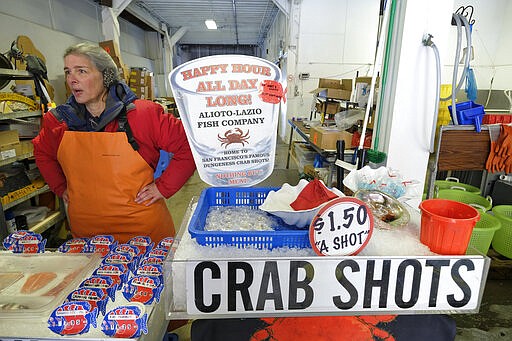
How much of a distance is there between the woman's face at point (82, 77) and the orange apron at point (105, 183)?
188 mm

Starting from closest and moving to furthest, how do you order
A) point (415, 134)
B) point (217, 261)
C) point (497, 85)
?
point (217, 261) < point (415, 134) < point (497, 85)

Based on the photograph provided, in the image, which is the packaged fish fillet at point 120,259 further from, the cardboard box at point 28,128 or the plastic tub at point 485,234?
the cardboard box at point 28,128

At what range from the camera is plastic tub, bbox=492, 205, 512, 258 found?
2.57m

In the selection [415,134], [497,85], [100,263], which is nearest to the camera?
[100,263]

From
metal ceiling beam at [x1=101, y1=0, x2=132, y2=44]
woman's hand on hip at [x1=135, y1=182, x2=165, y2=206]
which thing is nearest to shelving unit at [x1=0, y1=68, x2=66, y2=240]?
woman's hand on hip at [x1=135, y1=182, x2=165, y2=206]

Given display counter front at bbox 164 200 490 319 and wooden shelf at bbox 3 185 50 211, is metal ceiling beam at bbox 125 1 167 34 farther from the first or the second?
display counter front at bbox 164 200 490 319

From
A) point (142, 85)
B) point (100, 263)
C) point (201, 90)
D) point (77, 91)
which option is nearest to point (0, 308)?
point (100, 263)

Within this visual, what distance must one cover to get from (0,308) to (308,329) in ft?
2.59

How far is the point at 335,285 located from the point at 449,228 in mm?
283

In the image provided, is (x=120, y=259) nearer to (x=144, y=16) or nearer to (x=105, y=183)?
(x=105, y=183)

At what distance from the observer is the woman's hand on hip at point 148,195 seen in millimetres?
1610

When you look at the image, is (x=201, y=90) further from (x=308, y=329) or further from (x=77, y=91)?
(x=77, y=91)

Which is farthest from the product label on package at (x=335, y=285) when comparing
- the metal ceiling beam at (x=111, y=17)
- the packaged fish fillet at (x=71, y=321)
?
the metal ceiling beam at (x=111, y=17)

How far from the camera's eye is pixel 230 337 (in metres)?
0.82
